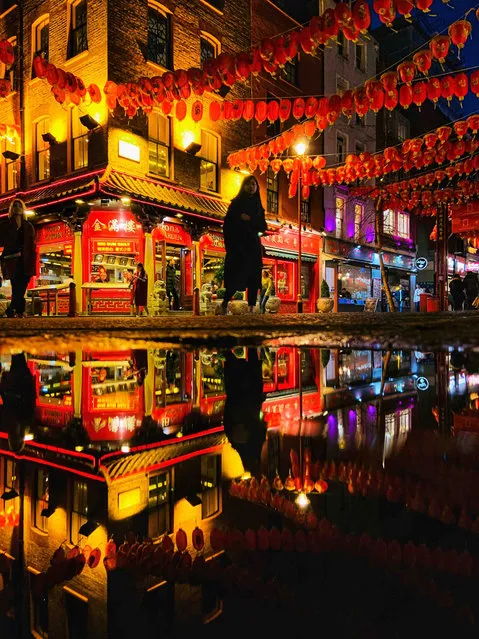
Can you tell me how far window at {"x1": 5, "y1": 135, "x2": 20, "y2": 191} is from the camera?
19186 millimetres

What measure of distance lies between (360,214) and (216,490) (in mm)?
29305

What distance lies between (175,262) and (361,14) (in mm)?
10784

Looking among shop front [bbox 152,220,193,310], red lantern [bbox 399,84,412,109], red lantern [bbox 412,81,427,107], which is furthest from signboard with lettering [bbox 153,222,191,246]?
red lantern [bbox 412,81,427,107]

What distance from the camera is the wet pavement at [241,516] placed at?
55 centimetres

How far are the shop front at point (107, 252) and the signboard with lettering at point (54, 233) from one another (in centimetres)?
94

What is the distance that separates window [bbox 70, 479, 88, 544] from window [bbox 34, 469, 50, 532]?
0.15ft

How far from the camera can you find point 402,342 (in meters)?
3.96

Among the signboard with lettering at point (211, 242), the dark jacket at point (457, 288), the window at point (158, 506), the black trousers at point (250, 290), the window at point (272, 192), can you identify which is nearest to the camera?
the window at point (158, 506)

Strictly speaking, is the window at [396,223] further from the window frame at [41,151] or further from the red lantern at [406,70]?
the window frame at [41,151]

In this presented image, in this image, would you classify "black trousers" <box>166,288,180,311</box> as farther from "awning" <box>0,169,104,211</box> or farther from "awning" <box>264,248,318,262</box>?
"awning" <box>264,248,318,262</box>

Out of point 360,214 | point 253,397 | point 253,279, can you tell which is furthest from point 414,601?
point 360,214

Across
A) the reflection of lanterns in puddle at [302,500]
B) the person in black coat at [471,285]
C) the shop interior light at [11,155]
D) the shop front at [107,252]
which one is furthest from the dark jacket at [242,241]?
the person in black coat at [471,285]

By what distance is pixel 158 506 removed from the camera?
A: 2.87 feet

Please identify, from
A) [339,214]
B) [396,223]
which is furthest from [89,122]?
[396,223]
